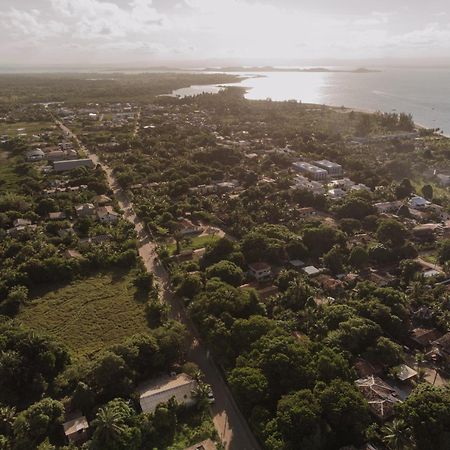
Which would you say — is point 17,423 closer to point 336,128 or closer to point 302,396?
point 302,396

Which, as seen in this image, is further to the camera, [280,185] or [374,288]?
[280,185]

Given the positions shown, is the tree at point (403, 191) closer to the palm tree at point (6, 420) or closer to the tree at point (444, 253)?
the tree at point (444, 253)

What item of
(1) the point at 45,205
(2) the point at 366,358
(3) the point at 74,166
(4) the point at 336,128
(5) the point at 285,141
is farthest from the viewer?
(4) the point at 336,128

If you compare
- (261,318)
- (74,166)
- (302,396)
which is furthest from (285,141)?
(302,396)

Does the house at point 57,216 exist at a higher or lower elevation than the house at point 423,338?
higher

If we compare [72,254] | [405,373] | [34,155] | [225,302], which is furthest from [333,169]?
[34,155]

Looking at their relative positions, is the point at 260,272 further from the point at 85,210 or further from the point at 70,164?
the point at 70,164

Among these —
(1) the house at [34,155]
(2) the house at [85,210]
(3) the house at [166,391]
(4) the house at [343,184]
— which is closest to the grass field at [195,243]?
(2) the house at [85,210]
